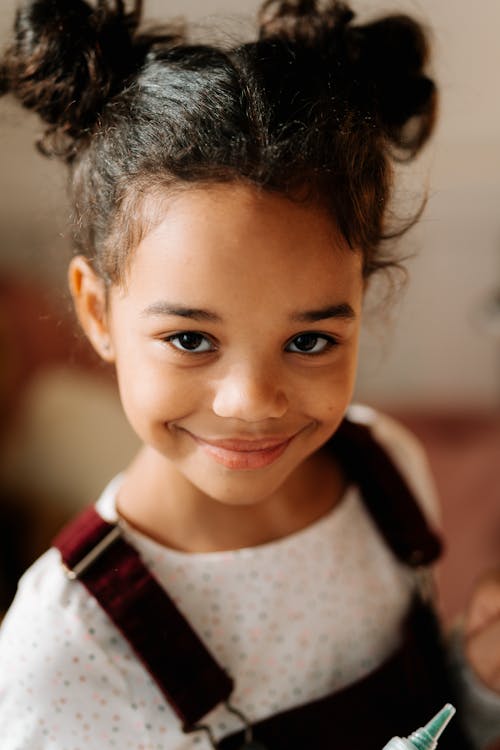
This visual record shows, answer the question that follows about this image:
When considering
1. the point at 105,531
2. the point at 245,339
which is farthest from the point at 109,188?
the point at 105,531

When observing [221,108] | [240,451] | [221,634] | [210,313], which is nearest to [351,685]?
[221,634]

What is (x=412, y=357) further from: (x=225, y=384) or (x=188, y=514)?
(x=225, y=384)

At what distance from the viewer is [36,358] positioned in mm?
1575

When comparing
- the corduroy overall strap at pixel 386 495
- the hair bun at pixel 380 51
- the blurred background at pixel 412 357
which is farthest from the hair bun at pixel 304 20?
the blurred background at pixel 412 357

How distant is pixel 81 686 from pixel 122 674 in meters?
0.04

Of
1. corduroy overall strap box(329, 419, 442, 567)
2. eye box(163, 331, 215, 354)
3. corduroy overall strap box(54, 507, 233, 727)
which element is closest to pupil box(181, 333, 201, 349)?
eye box(163, 331, 215, 354)

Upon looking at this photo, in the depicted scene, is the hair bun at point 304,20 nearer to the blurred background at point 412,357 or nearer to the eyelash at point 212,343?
the eyelash at point 212,343

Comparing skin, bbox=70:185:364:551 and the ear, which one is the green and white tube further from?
the ear

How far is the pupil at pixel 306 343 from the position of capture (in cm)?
59

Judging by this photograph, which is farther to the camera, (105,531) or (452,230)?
(452,230)

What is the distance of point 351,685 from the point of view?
2.37ft

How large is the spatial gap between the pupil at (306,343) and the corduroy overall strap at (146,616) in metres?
0.20

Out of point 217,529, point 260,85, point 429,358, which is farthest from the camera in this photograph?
point 429,358

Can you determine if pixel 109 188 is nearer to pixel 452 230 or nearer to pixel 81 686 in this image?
pixel 81 686
